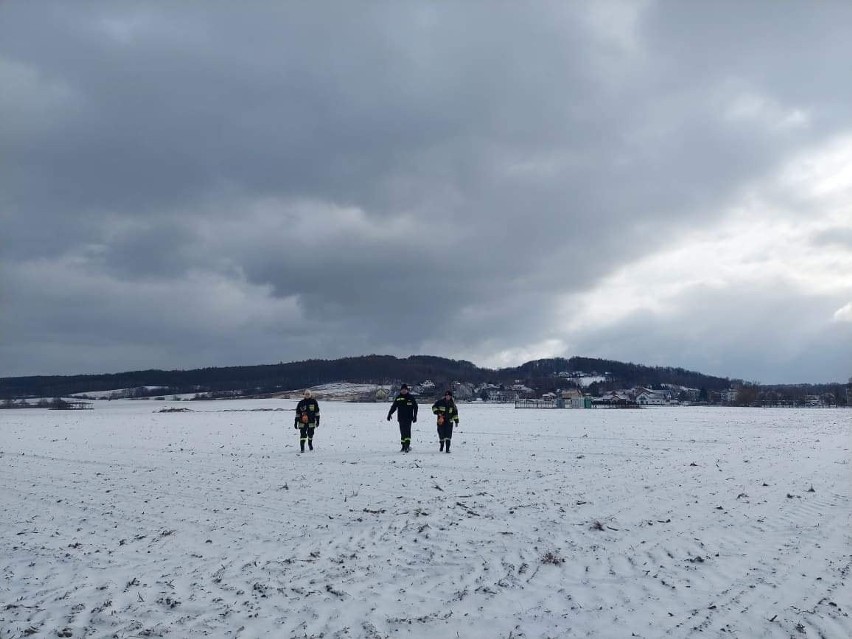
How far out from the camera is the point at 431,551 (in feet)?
27.1

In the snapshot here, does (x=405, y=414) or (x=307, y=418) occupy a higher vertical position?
(x=405, y=414)

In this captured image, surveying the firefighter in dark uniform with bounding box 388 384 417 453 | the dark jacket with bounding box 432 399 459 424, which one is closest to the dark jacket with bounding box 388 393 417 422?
the firefighter in dark uniform with bounding box 388 384 417 453

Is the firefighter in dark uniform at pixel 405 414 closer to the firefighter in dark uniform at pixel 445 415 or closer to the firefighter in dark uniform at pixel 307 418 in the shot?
the firefighter in dark uniform at pixel 445 415

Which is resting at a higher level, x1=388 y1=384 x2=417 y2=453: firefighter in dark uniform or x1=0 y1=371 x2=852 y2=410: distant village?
x1=388 y1=384 x2=417 y2=453: firefighter in dark uniform

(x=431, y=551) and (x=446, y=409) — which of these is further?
(x=446, y=409)

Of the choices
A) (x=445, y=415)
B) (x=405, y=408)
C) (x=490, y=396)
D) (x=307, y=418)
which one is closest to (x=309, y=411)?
(x=307, y=418)

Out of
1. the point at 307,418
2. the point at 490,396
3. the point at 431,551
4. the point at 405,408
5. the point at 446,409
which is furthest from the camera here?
the point at 490,396

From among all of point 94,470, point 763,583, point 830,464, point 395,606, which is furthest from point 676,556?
point 94,470

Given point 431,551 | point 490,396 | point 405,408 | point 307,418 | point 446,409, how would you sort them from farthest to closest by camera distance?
point 490,396 → point 307,418 → point 405,408 → point 446,409 → point 431,551

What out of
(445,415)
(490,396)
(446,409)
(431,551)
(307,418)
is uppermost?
(446,409)

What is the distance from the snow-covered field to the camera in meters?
6.14

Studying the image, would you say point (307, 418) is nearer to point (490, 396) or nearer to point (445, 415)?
point (445, 415)

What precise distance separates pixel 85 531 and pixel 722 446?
67.3 feet

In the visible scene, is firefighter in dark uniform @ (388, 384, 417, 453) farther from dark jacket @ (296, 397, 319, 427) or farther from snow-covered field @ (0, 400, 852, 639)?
snow-covered field @ (0, 400, 852, 639)
